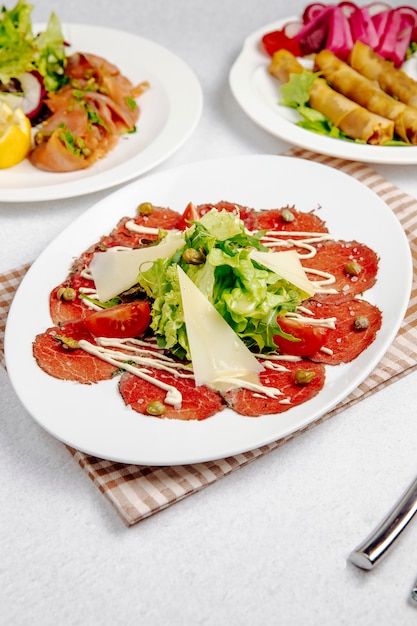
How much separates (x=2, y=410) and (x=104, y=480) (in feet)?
1.87

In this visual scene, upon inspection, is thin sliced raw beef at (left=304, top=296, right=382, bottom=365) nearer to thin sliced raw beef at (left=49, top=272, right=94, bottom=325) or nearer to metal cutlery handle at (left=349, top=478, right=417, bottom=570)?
metal cutlery handle at (left=349, top=478, right=417, bottom=570)

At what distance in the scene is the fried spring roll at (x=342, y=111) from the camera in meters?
4.12

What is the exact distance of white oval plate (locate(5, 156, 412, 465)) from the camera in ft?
8.05

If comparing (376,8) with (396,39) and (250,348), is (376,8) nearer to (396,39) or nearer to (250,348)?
(396,39)

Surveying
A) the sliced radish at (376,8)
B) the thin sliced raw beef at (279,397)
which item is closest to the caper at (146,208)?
the thin sliced raw beef at (279,397)

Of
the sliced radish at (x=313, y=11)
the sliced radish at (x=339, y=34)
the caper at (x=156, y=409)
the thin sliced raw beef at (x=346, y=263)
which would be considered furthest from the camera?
the sliced radish at (x=313, y=11)

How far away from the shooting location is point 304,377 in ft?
8.58

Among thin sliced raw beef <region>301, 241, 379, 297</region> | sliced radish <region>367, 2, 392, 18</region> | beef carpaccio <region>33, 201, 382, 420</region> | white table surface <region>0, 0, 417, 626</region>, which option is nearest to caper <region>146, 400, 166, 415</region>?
beef carpaccio <region>33, 201, 382, 420</region>

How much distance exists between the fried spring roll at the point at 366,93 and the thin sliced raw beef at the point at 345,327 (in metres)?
1.51

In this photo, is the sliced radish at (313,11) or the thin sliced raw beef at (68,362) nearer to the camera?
the thin sliced raw beef at (68,362)

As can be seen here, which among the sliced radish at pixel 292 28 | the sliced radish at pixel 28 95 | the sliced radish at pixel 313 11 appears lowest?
the sliced radish at pixel 28 95

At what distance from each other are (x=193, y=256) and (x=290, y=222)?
745 mm

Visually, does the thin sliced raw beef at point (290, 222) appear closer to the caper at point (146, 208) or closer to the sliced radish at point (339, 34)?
the caper at point (146, 208)

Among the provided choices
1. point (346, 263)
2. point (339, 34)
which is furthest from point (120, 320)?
point (339, 34)
